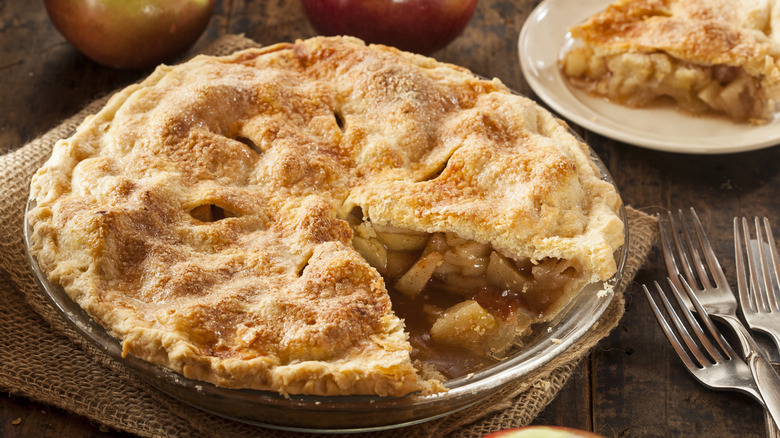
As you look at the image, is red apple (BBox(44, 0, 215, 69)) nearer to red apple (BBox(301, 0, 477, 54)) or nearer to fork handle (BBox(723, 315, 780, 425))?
red apple (BBox(301, 0, 477, 54))

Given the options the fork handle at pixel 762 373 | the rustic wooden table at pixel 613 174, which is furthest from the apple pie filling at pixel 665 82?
the fork handle at pixel 762 373

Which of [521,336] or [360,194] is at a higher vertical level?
[360,194]

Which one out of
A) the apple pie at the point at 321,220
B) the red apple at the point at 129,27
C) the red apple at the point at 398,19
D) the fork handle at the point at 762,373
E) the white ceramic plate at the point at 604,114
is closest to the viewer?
the apple pie at the point at 321,220

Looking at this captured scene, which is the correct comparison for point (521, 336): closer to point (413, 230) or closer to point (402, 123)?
point (413, 230)

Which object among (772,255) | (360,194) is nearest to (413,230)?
(360,194)

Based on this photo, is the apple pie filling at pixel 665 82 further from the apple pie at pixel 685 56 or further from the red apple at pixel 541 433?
the red apple at pixel 541 433

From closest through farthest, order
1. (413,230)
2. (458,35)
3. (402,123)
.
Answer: (413,230) → (402,123) → (458,35)
